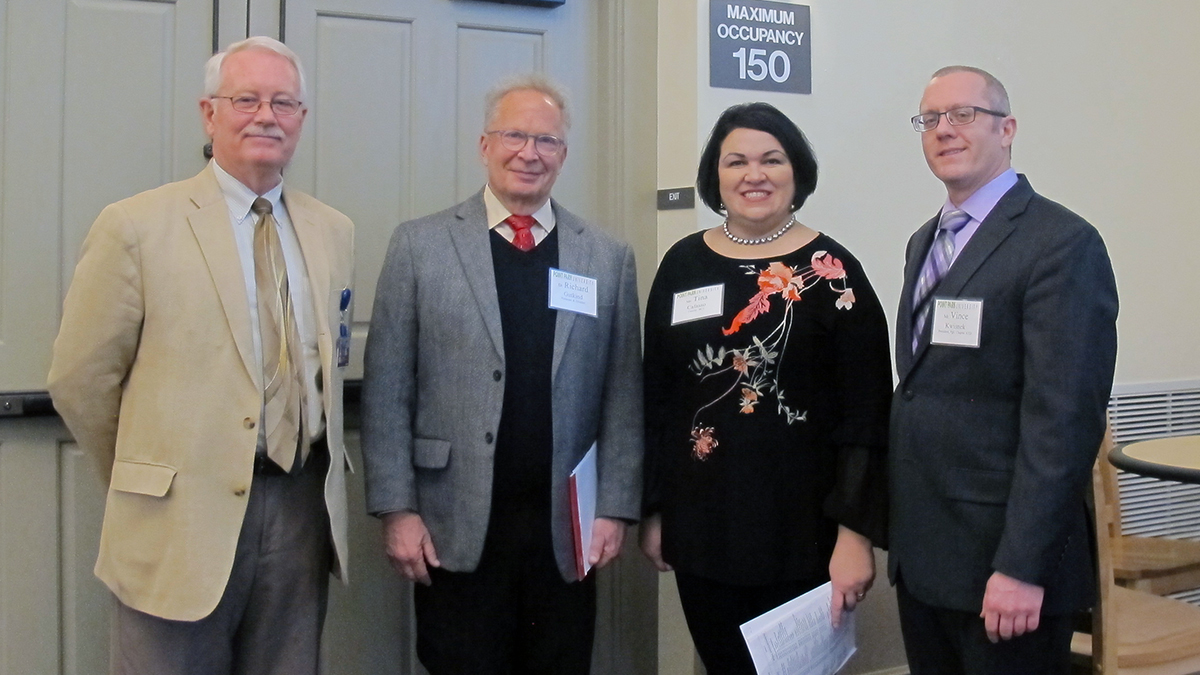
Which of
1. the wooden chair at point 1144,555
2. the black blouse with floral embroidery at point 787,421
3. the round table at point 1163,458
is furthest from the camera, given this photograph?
the wooden chair at point 1144,555

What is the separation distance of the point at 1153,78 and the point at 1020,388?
8.48 feet

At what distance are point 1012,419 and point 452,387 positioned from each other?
104 centimetres

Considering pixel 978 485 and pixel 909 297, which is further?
pixel 909 297

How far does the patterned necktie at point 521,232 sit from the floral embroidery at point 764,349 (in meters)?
0.44

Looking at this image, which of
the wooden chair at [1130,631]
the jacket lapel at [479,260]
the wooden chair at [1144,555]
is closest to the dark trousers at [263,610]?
the jacket lapel at [479,260]

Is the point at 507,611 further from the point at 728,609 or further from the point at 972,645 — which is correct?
the point at 972,645

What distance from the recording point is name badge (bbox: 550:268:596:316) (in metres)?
1.89

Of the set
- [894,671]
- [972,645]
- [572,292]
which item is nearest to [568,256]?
[572,292]

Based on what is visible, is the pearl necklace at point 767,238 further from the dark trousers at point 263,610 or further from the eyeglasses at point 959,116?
the dark trousers at point 263,610

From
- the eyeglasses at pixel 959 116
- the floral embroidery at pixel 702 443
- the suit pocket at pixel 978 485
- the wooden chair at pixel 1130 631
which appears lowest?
the wooden chair at pixel 1130 631

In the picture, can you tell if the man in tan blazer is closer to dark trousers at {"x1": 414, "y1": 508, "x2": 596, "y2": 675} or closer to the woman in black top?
dark trousers at {"x1": 414, "y1": 508, "x2": 596, "y2": 675}

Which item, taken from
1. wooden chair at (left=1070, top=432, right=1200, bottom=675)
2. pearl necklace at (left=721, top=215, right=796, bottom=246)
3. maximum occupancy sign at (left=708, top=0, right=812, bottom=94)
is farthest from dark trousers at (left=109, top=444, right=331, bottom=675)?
maximum occupancy sign at (left=708, top=0, right=812, bottom=94)

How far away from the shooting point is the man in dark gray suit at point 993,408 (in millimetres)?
1462

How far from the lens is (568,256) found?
1.94 m
